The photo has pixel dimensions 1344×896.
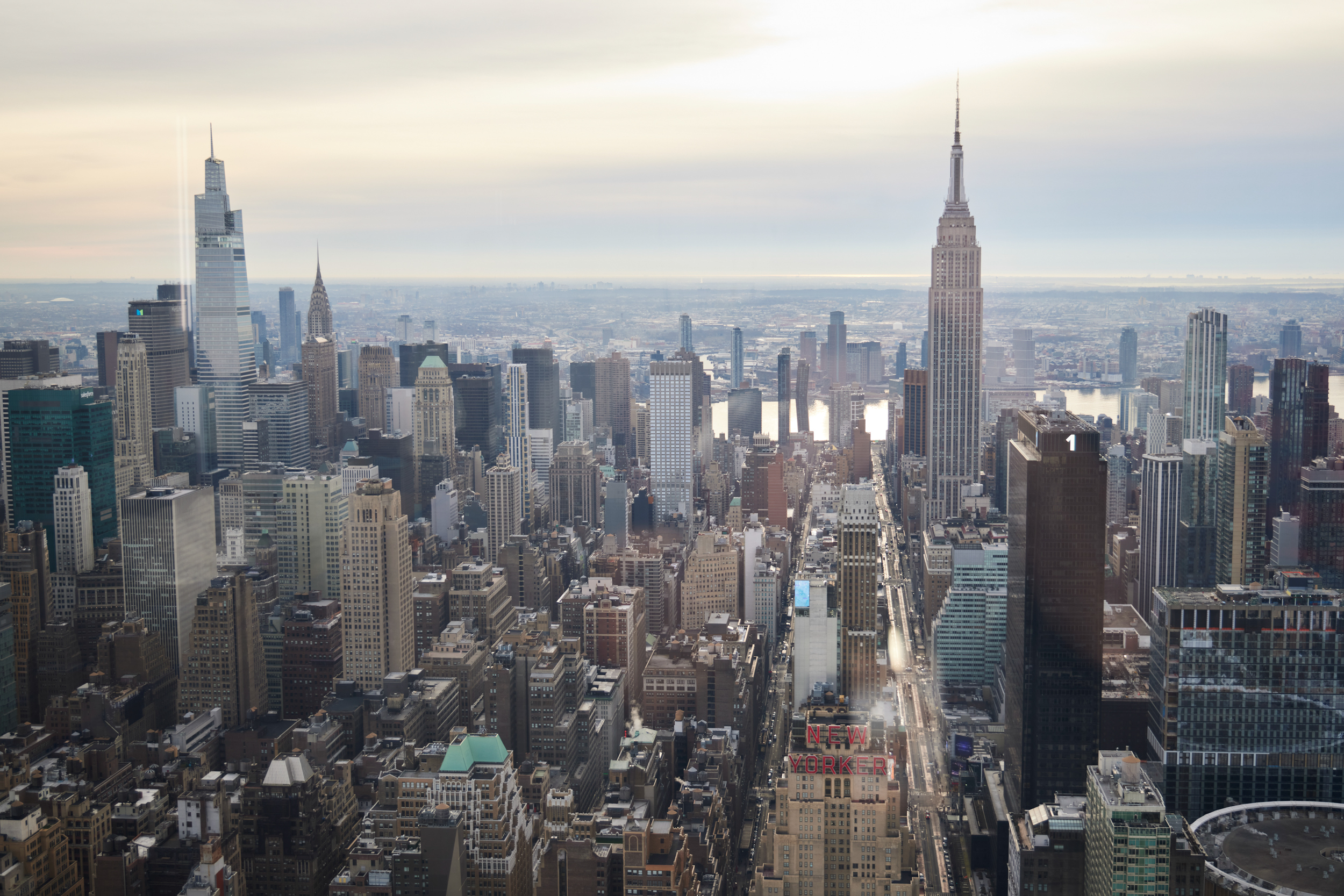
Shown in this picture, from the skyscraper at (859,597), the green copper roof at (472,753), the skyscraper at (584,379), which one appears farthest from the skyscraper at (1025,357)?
the green copper roof at (472,753)

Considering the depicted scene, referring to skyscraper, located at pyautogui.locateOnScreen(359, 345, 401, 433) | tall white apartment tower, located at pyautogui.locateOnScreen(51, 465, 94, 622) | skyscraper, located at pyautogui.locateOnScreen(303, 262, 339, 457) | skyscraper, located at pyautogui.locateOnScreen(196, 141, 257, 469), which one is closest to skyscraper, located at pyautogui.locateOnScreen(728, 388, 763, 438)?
skyscraper, located at pyautogui.locateOnScreen(359, 345, 401, 433)

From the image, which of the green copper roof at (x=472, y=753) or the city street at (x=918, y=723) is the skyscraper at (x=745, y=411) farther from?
the green copper roof at (x=472, y=753)

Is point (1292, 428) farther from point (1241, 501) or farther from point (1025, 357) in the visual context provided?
point (1025, 357)

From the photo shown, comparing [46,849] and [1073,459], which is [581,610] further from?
[46,849]

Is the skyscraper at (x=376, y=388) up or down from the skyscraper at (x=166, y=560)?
up

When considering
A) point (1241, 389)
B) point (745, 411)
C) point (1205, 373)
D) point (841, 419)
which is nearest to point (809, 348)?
point (745, 411)

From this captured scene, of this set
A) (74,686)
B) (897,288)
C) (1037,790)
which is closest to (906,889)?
(1037,790)

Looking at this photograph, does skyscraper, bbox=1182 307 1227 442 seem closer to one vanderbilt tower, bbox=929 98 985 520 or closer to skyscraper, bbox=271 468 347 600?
one vanderbilt tower, bbox=929 98 985 520
